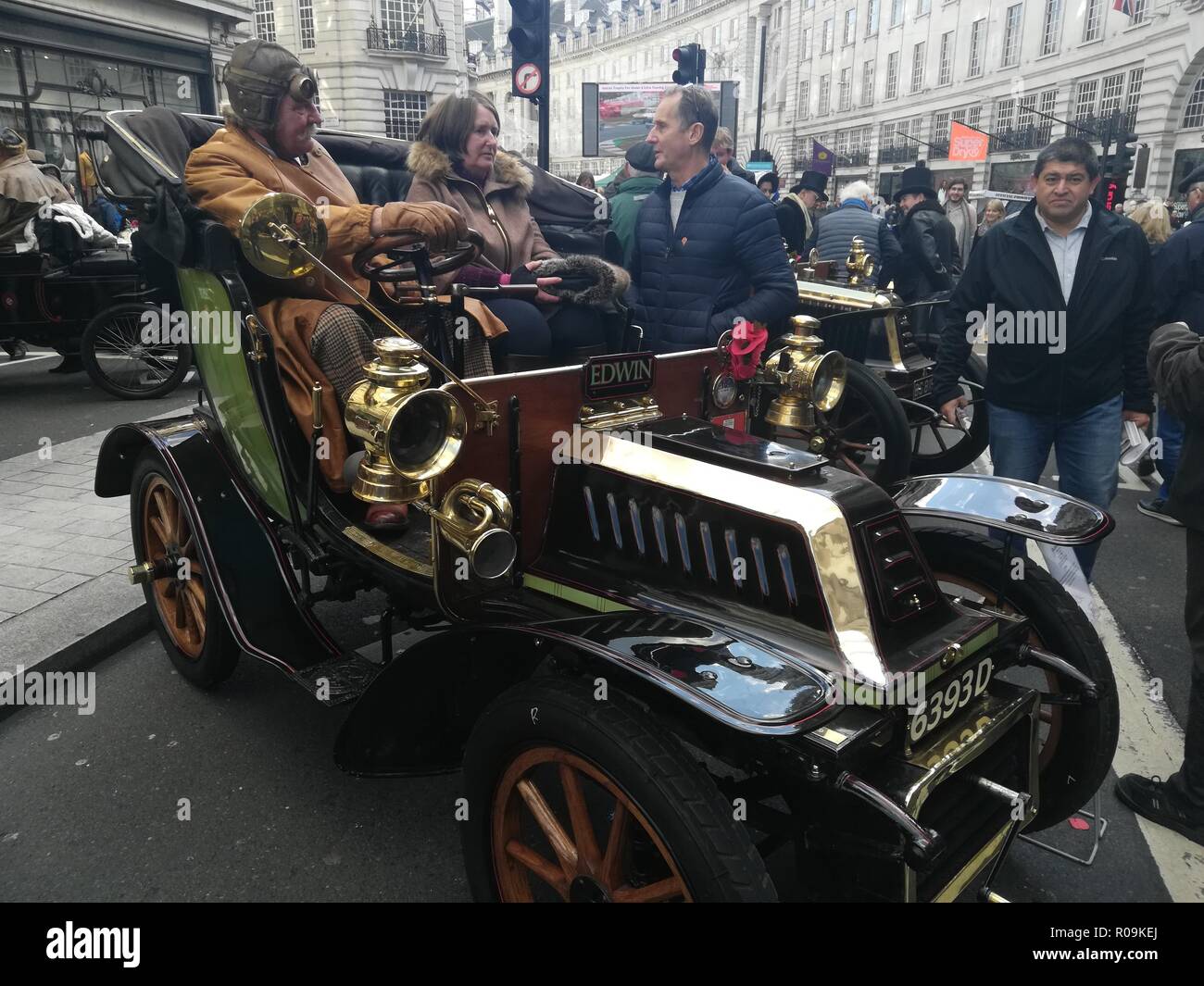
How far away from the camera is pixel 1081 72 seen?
28.4 meters

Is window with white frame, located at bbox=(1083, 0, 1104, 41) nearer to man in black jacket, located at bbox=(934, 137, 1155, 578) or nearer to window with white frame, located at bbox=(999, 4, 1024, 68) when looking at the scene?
window with white frame, located at bbox=(999, 4, 1024, 68)

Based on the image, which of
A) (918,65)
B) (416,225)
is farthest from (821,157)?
(416,225)

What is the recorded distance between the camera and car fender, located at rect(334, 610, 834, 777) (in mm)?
1711

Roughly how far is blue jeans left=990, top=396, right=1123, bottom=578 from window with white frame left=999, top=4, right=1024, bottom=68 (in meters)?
33.6

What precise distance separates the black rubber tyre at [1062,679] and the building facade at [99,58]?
1668 cm

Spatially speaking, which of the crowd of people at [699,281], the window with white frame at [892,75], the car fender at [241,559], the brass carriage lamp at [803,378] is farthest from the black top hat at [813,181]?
the window with white frame at [892,75]

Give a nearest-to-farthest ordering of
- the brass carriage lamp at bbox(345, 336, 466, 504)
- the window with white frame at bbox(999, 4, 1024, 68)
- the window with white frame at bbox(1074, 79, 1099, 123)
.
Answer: the brass carriage lamp at bbox(345, 336, 466, 504) → the window with white frame at bbox(1074, 79, 1099, 123) → the window with white frame at bbox(999, 4, 1024, 68)

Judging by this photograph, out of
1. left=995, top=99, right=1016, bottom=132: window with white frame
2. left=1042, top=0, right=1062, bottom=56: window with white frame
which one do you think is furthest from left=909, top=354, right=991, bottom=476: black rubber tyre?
left=995, top=99, right=1016, bottom=132: window with white frame

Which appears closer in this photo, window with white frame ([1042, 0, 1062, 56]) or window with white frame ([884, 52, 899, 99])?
window with white frame ([1042, 0, 1062, 56])

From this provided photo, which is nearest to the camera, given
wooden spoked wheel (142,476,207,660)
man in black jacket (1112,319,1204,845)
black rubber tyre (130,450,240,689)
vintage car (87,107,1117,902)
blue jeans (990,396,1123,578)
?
vintage car (87,107,1117,902)

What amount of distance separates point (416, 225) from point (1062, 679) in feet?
7.48

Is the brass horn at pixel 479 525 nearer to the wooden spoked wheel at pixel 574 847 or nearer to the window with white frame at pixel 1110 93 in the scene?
the wooden spoked wheel at pixel 574 847
